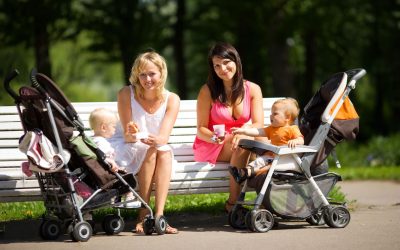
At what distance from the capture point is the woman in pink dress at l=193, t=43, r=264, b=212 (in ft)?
24.3

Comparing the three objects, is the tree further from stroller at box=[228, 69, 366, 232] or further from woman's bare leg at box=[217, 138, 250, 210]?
stroller at box=[228, 69, 366, 232]

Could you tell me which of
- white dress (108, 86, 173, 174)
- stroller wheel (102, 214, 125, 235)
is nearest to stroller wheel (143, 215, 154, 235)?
stroller wheel (102, 214, 125, 235)

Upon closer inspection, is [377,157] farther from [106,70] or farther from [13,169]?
[106,70]

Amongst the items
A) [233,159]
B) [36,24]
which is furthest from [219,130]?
[36,24]

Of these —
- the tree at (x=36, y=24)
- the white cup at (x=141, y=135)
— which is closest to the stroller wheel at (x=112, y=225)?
the white cup at (x=141, y=135)

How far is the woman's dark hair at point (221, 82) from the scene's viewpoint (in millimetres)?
7410

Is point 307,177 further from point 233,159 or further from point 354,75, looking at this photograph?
point 354,75

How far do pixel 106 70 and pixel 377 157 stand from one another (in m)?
28.2

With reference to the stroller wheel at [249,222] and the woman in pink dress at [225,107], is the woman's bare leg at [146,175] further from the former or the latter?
the stroller wheel at [249,222]

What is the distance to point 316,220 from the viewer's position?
286 inches

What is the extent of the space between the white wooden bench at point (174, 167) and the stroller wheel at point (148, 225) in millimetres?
577

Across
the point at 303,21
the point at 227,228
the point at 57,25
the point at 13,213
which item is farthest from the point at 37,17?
the point at 227,228

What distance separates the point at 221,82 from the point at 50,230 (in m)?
2.13

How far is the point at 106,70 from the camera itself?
42.7 m
